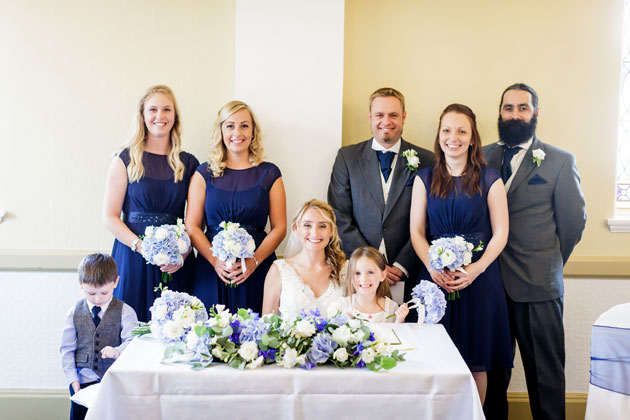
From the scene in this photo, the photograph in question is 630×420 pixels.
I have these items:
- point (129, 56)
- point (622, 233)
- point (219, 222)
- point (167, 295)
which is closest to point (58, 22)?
point (129, 56)

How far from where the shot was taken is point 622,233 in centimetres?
434

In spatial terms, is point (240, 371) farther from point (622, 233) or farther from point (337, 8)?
point (622, 233)

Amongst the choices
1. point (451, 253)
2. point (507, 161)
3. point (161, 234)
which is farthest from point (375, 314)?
point (507, 161)

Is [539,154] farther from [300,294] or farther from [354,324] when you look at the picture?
[354,324]

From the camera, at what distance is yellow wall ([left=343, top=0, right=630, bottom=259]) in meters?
4.25

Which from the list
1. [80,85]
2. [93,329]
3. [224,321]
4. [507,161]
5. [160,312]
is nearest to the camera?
[224,321]

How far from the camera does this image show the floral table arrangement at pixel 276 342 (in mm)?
2455

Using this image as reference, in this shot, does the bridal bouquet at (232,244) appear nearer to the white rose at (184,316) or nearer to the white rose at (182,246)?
the white rose at (182,246)

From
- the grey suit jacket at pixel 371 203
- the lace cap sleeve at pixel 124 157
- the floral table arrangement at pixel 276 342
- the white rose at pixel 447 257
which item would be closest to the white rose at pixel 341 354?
the floral table arrangement at pixel 276 342

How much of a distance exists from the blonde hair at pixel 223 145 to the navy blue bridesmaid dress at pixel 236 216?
0.05m

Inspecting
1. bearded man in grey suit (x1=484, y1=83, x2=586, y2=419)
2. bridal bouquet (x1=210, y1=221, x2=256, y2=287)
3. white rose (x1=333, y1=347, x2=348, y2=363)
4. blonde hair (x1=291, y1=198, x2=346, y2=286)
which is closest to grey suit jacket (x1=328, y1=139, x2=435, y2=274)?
blonde hair (x1=291, y1=198, x2=346, y2=286)

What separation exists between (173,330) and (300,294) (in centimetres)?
95

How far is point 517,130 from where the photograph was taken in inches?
153

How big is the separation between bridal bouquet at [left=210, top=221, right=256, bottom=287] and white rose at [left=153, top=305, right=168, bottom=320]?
0.72m
